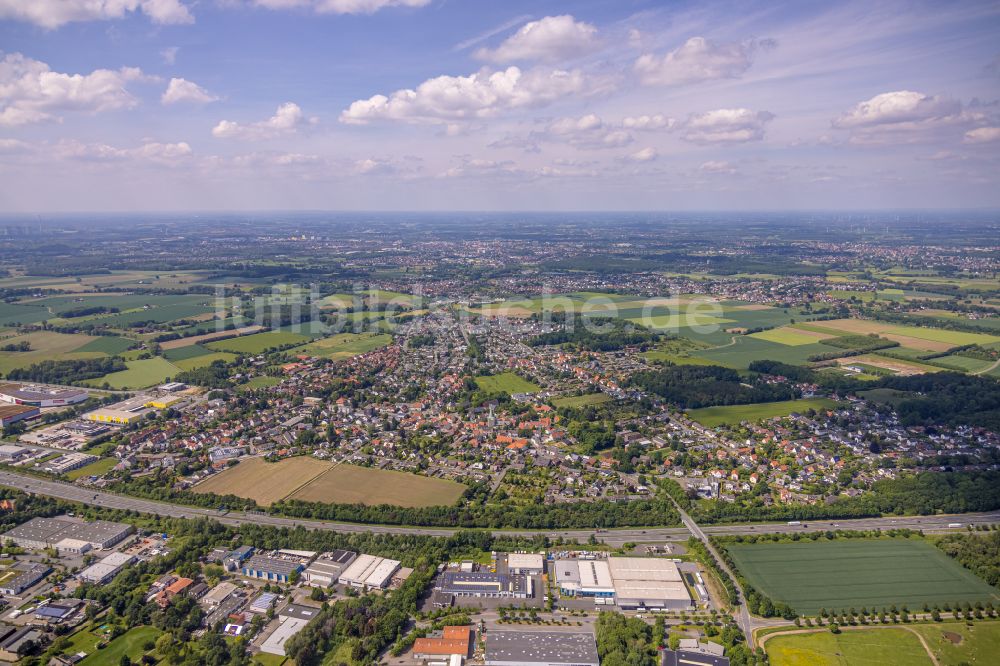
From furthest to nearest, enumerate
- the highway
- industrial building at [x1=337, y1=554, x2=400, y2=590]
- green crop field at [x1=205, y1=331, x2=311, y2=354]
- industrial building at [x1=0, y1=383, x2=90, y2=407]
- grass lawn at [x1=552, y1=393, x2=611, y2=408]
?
green crop field at [x1=205, y1=331, x2=311, y2=354], grass lawn at [x1=552, y1=393, x2=611, y2=408], industrial building at [x1=0, y1=383, x2=90, y2=407], the highway, industrial building at [x1=337, y1=554, x2=400, y2=590]

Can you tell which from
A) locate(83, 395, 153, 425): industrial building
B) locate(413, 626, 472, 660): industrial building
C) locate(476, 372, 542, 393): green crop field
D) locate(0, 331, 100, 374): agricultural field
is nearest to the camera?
locate(413, 626, 472, 660): industrial building

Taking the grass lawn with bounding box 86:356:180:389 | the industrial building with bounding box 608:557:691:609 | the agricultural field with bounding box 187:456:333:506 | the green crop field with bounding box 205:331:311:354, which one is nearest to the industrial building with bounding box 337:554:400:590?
the agricultural field with bounding box 187:456:333:506

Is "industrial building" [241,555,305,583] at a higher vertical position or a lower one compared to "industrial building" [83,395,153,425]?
lower

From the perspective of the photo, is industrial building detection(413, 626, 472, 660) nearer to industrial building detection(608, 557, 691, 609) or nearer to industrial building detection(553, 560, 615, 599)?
industrial building detection(553, 560, 615, 599)

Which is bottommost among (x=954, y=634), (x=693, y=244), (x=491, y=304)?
(x=954, y=634)

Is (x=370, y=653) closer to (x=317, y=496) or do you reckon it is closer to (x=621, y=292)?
(x=317, y=496)

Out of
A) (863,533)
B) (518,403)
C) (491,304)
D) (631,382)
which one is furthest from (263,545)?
(491,304)

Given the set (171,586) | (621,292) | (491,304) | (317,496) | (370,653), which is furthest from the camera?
(621,292)

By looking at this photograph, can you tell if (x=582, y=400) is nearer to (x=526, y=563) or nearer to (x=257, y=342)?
(x=526, y=563)
